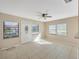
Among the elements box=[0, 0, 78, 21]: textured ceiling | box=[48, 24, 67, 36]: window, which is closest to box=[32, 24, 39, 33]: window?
box=[48, 24, 67, 36]: window

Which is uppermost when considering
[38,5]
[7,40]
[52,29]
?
[38,5]

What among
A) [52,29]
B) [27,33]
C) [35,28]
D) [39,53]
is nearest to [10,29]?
[27,33]

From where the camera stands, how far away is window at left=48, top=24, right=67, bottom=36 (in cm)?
914

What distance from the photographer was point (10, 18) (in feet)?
23.2

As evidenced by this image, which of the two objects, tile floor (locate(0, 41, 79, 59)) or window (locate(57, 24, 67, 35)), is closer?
tile floor (locate(0, 41, 79, 59))

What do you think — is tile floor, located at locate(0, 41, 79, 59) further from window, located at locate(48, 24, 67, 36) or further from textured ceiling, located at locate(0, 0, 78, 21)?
window, located at locate(48, 24, 67, 36)

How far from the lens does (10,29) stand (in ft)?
23.1

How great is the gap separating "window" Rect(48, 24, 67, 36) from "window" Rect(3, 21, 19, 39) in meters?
4.38

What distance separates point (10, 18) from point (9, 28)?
0.75 m

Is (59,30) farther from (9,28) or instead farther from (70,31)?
(9,28)

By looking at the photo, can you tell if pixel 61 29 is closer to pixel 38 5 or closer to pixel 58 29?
pixel 58 29

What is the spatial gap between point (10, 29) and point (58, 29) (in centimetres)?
533

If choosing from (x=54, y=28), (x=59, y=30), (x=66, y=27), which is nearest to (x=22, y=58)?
(x=66, y=27)

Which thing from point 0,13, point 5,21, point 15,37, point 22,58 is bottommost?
point 22,58
